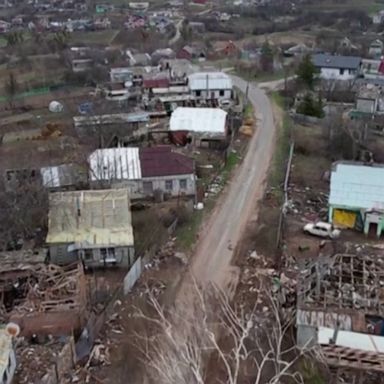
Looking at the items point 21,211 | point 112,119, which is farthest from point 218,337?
point 112,119

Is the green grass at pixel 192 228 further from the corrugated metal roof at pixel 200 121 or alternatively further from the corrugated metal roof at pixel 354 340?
the corrugated metal roof at pixel 354 340

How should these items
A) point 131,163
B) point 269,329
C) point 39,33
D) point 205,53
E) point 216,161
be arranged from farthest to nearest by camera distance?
point 39,33, point 205,53, point 216,161, point 131,163, point 269,329

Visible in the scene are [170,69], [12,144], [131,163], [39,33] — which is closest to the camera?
[131,163]

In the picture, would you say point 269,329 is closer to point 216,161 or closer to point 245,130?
point 216,161

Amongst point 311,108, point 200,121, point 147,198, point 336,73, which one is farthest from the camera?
point 336,73

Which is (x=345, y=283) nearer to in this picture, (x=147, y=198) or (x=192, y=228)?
(x=192, y=228)

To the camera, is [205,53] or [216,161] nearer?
[216,161]

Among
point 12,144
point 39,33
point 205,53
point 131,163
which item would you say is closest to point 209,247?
point 131,163
